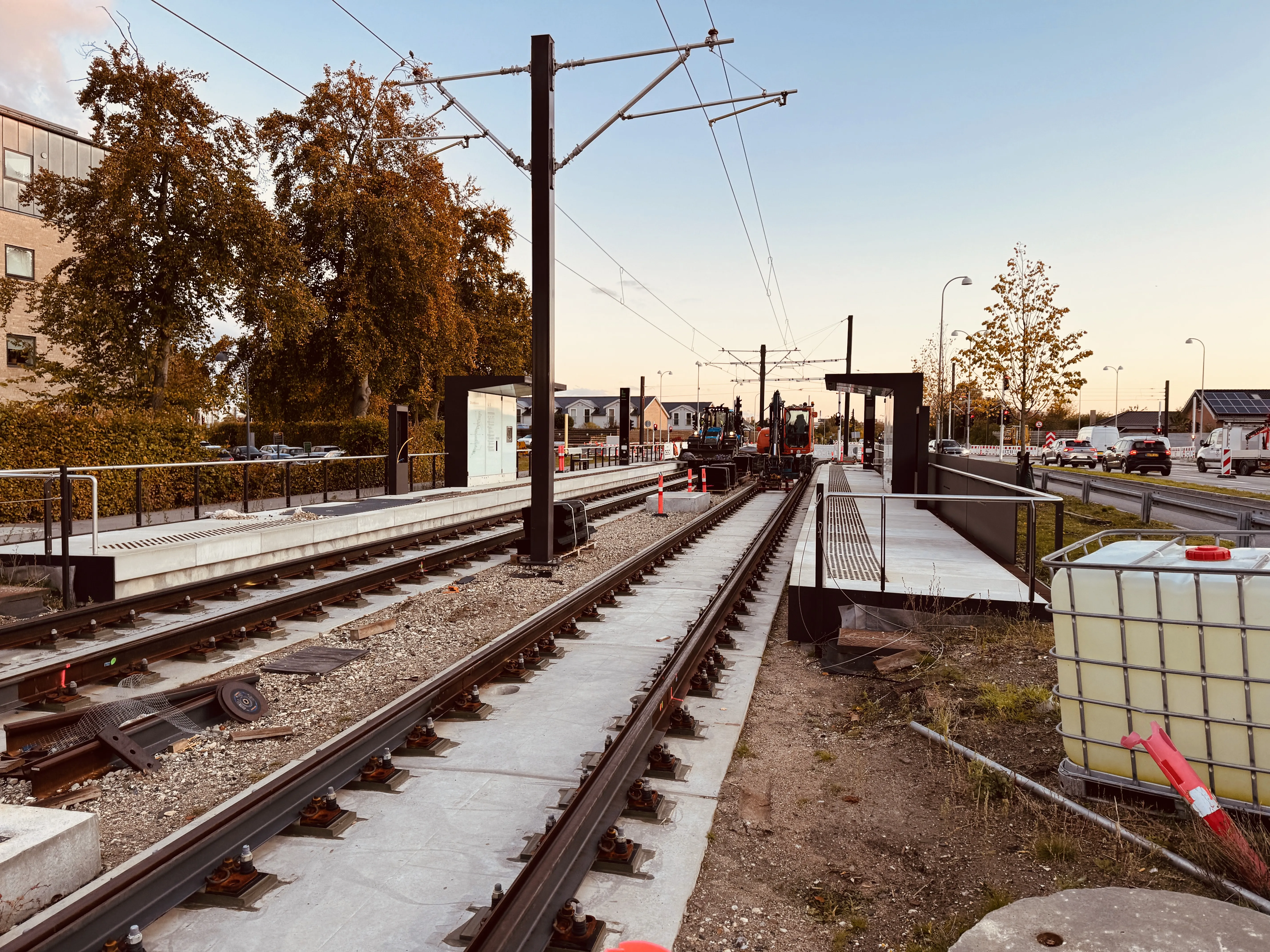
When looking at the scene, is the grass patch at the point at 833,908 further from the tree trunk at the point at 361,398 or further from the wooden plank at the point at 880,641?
the tree trunk at the point at 361,398

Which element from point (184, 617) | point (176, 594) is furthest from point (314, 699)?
point (176, 594)

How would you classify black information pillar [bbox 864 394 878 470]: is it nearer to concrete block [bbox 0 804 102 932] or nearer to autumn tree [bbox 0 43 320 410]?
autumn tree [bbox 0 43 320 410]

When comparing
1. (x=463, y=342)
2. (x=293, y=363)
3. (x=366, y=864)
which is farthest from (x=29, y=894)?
(x=463, y=342)

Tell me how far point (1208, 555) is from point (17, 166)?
59636mm

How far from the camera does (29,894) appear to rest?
323 centimetres

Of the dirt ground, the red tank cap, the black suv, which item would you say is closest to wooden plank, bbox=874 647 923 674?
the dirt ground

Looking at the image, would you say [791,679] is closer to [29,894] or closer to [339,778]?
[339,778]

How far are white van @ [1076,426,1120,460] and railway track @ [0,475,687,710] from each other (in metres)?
43.8

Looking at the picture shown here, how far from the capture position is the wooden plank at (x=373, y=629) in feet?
25.4

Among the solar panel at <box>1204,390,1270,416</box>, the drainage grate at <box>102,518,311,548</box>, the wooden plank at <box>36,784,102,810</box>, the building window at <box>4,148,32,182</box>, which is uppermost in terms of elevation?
the building window at <box>4,148,32,182</box>

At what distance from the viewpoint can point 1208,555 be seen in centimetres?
380

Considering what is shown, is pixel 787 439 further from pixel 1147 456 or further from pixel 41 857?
pixel 41 857

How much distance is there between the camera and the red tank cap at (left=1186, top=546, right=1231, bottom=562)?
3.79 m

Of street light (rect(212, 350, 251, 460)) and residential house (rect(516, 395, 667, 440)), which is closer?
street light (rect(212, 350, 251, 460))
